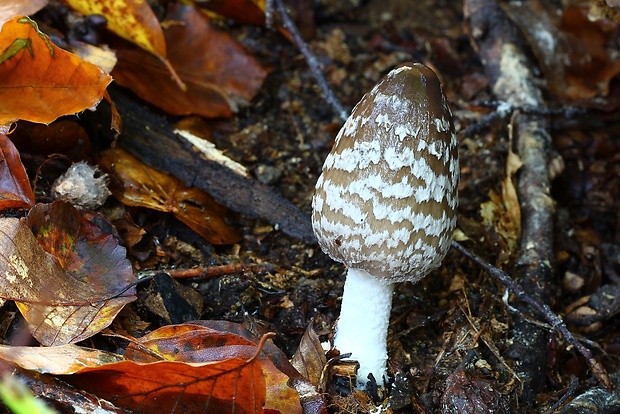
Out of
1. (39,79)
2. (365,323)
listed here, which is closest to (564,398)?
(365,323)

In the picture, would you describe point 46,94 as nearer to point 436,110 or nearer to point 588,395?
point 436,110

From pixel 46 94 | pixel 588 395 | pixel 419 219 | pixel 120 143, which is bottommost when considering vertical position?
pixel 588 395

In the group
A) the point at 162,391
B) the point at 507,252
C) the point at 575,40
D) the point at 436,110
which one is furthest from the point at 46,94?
the point at 575,40

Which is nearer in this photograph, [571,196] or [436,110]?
[436,110]

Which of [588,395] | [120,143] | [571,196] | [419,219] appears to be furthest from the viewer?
[571,196]

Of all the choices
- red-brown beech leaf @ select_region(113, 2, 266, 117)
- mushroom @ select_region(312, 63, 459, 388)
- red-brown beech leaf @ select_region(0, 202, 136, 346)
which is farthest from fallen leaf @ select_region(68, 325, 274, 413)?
red-brown beech leaf @ select_region(113, 2, 266, 117)

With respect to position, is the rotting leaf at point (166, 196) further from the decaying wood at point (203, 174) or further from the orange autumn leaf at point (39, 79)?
the orange autumn leaf at point (39, 79)
